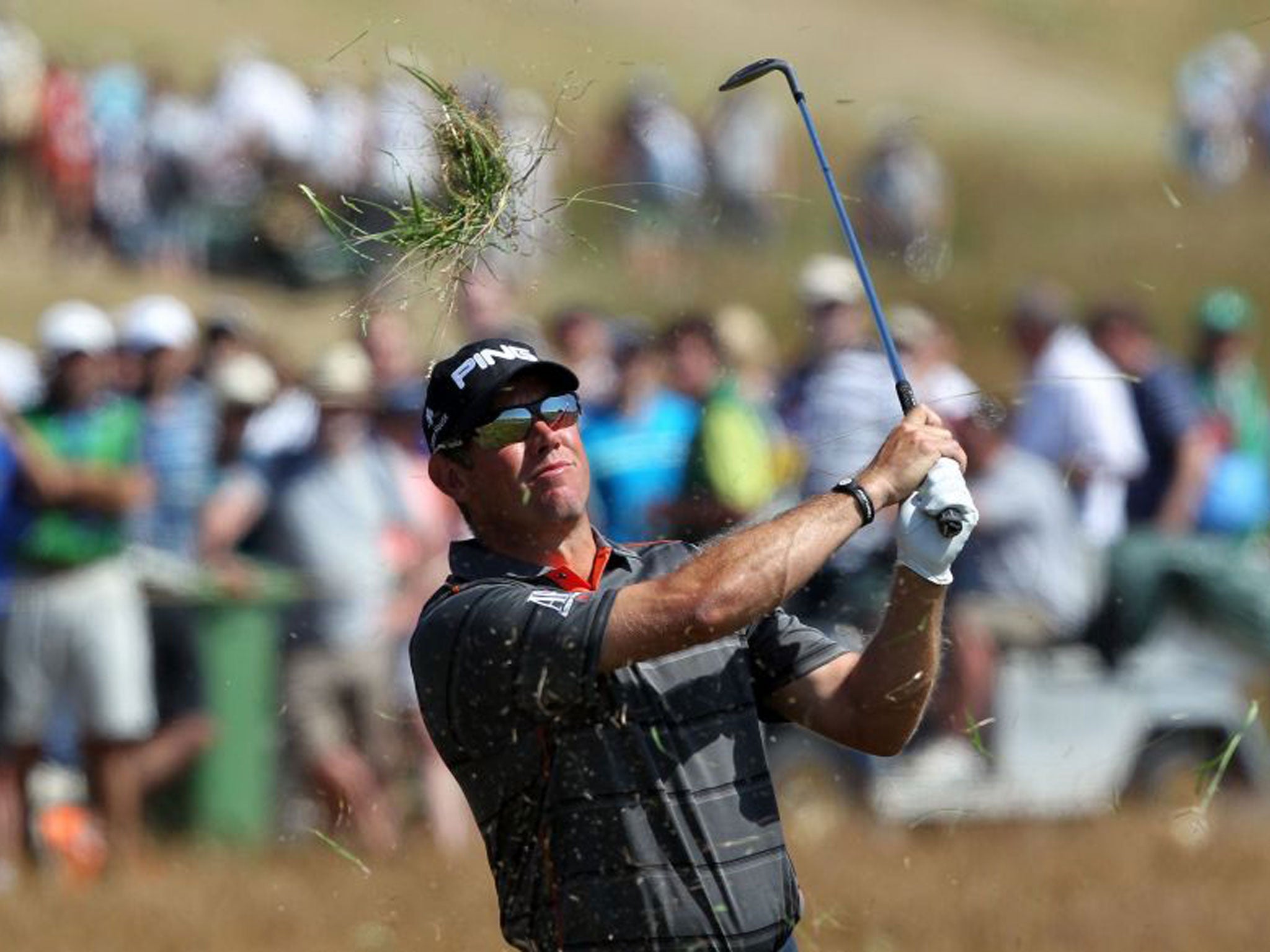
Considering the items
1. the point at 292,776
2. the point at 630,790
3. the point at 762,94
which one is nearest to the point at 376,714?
the point at 292,776

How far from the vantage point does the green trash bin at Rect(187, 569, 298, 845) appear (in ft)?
35.7

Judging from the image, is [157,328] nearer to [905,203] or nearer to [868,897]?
[905,203]

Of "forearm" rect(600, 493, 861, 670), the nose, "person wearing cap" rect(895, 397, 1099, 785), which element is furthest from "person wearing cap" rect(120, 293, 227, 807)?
"forearm" rect(600, 493, 861, 670)

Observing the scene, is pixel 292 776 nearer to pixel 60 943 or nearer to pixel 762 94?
pixel 60 943

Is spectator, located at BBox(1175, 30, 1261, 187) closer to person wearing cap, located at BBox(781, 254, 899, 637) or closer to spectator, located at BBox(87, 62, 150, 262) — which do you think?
spectator, located at BBox(87, 62, 150, 262)

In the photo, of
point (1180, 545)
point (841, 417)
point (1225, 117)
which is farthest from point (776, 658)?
point (1225, 117)

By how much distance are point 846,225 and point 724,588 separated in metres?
1.04

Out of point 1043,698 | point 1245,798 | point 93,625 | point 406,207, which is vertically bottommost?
point 1245,798

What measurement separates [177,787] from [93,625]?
2.90ft

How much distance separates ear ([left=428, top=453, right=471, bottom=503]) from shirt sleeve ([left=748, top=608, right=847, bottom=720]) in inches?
25.2

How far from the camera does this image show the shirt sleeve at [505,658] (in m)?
4.32

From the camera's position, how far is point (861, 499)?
14.3 ft

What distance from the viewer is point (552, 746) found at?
4492 millimetres

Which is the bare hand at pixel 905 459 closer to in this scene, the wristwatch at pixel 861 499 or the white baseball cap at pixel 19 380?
the wristwatch at pixel 861 499
